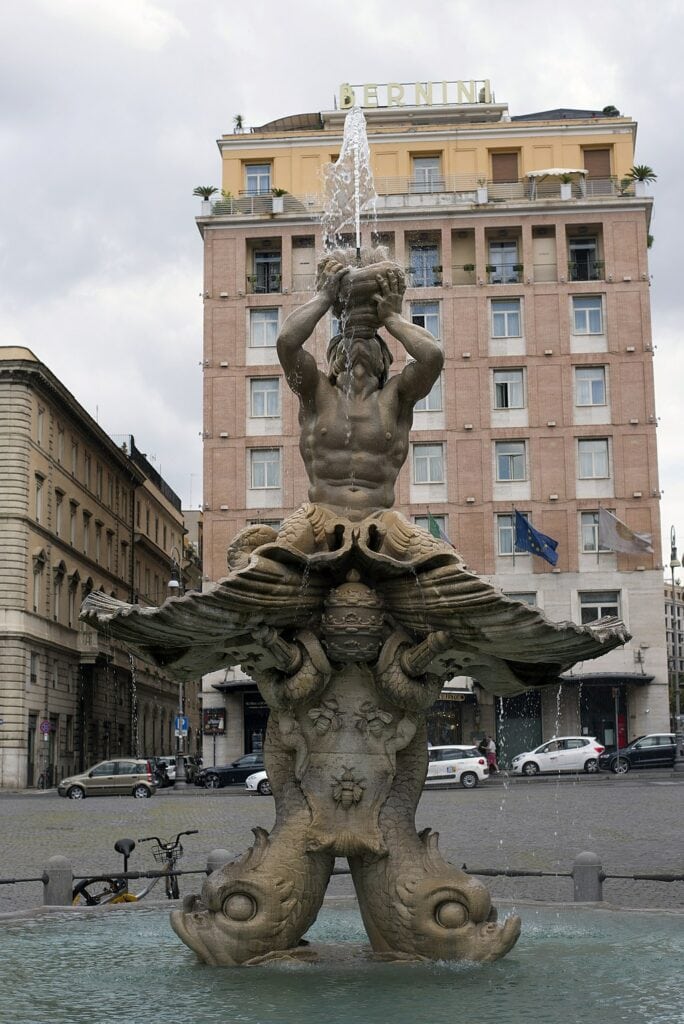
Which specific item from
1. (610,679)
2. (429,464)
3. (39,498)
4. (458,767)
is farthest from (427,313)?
(458,767)

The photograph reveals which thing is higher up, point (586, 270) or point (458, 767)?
point (586, 270)


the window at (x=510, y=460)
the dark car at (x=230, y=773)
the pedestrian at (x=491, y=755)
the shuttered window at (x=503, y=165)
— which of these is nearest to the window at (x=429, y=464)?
the window at (x=510, y=460)

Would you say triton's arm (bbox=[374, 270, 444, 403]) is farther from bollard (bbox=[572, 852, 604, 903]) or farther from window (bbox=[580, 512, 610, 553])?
window (bbox=[580, 512, 610, 553])

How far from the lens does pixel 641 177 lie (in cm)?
4969

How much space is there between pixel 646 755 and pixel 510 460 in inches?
501

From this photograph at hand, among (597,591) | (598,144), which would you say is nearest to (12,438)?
(597,591)

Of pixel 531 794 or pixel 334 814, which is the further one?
pixel 531 794

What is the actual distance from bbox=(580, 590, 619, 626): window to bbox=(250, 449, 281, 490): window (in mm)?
12046

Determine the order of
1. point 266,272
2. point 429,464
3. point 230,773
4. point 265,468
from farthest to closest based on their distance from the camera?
1. point 266,272
2. point 265,468
3. point 429,464
4. point 230,773

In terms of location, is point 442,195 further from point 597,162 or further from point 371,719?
point 371,719

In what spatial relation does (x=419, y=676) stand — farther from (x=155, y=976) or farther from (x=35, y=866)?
(x=35, y=866)

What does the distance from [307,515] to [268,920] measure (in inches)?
86.8

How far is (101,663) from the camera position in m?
58.7

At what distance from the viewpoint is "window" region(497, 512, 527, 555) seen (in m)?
47.8
